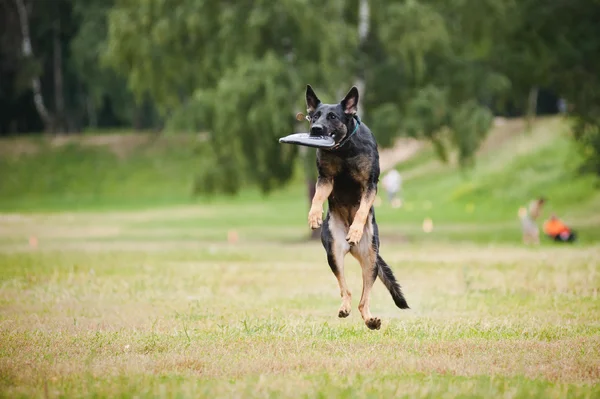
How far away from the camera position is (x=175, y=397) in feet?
21.6

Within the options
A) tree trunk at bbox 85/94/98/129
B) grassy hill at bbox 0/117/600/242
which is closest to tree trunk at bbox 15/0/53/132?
grassy hill at bbox 0/117/600/242

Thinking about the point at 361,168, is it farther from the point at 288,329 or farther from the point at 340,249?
the point at 288,329

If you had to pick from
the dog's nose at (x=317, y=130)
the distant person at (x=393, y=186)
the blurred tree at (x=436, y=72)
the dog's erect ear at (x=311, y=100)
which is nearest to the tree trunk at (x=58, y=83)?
Answer: the distant person at (x=393, y=186)

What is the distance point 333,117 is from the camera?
32.1ft

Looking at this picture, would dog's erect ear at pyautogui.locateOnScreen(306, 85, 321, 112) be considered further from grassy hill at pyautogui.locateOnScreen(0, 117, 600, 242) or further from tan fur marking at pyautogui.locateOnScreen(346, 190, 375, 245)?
grassy hill at pyautogui.locateOnScreen(0, 117, 600, 242)

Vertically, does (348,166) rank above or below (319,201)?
above

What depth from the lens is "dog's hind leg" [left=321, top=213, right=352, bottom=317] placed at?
9.96 metres

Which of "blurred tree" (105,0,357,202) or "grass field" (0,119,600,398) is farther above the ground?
"blurred tree" (105,0,357,202)

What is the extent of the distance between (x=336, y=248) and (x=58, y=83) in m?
61.7

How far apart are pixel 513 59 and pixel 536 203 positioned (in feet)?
21.9

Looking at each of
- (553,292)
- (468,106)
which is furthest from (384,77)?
(553,292)

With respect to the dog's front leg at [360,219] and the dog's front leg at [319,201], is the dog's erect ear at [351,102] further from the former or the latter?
the dog's front leg at [360,219]

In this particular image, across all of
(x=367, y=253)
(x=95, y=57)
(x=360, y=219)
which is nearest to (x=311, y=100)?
(x=360, y=219)

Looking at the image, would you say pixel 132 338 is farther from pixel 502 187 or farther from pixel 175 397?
pixel 502 187
